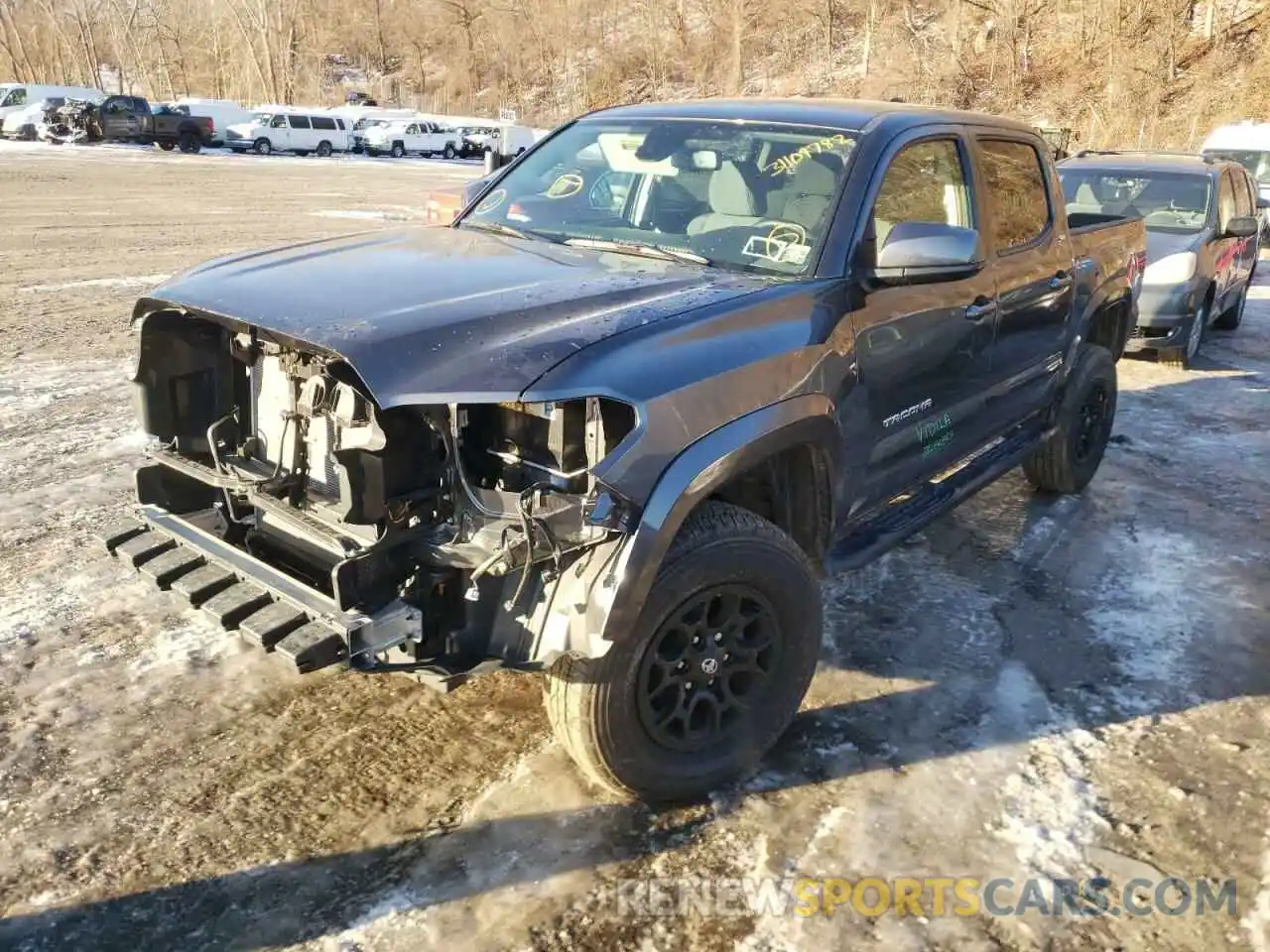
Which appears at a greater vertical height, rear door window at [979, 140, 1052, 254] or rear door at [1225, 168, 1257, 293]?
rear door window at [979, 140, 1052, 254]

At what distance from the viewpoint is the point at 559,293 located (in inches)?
118

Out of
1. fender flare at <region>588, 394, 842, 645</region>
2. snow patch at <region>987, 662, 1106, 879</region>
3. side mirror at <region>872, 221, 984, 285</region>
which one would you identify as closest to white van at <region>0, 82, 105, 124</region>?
side mirror at <region>872, 221, 984, 285</region>

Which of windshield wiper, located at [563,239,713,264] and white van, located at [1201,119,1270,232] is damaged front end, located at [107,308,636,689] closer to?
windshield wiper, located at [563,239,713,264]

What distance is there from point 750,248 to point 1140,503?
351 centimetres

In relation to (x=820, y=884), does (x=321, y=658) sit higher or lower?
higher

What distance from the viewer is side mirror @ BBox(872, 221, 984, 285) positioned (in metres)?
3.38

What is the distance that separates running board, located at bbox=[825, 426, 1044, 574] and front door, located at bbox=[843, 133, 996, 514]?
9 centimetres

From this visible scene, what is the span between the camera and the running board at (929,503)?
11.9ft

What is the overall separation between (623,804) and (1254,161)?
1829 cm

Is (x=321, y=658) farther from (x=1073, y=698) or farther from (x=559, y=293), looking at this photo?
(x=1073, y=698)

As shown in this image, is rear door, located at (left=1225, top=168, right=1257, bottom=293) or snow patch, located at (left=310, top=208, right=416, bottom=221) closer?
rear door, located at (left=1225, top=168, right=1257, bottom=293)

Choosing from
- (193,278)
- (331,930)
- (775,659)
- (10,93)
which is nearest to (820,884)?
(775,659)

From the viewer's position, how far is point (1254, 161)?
17.0 metres

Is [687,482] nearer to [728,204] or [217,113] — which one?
[728,204]
